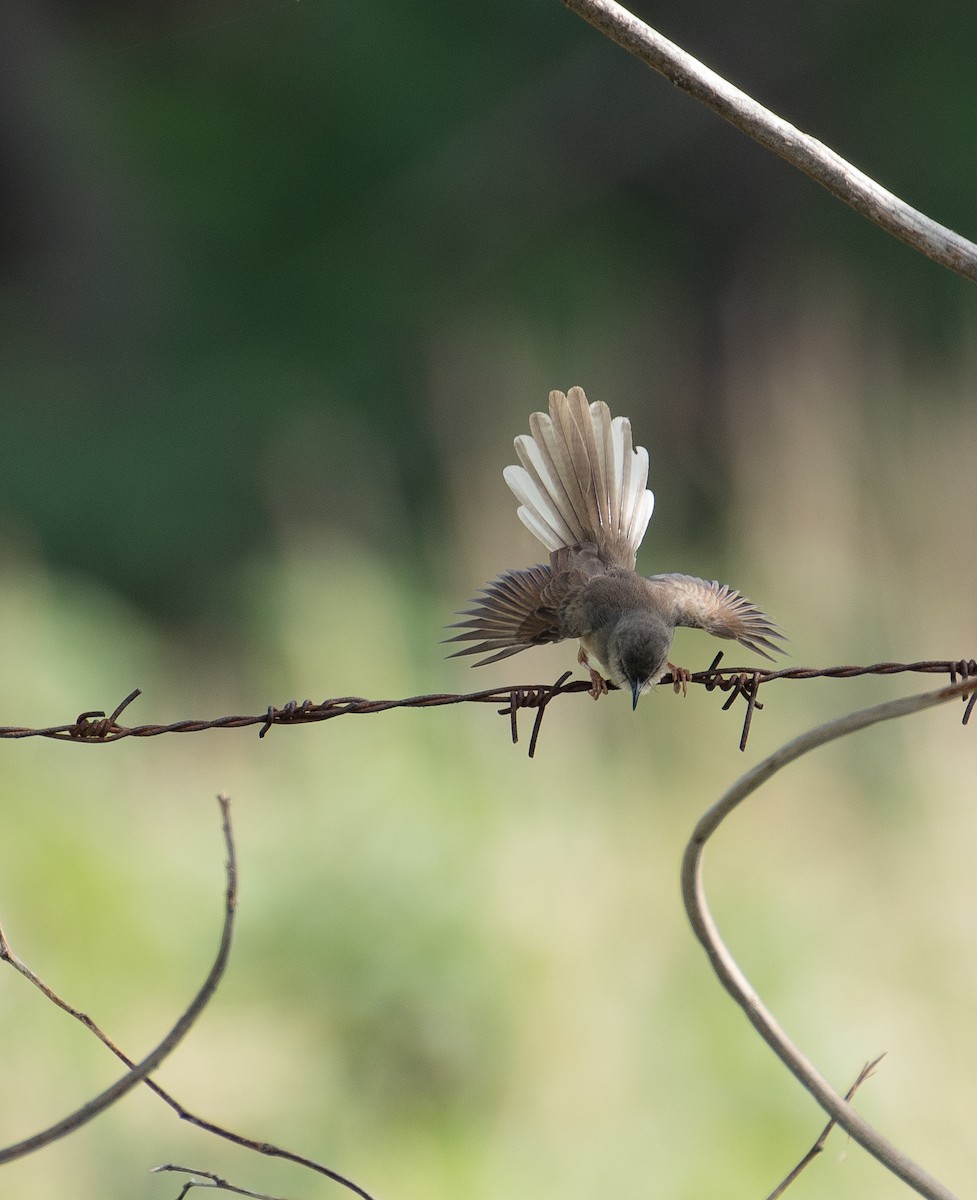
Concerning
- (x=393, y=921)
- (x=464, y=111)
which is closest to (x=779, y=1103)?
(x=393, y=921)

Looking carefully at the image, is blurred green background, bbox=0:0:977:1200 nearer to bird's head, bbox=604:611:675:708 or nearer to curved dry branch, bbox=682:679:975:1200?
bird's head, bbox=604:611:675:708

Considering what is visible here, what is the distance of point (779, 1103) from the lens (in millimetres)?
4484

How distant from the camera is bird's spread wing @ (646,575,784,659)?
11.4 feet

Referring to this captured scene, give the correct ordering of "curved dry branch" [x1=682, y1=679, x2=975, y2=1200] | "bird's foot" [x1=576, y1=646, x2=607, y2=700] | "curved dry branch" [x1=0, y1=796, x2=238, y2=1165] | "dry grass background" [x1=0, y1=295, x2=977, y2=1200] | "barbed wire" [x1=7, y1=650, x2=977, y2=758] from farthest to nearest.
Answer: "dry grass background" [x1=0, y1=295, x2=977, y2=1200] → "bird's foot" [x1=576, y1=646, x2=607, y2=700] → "barbed wire" [x1=7, y1=650, x2=977, y2=758] → "curved dry branch" [x1=682, y1=679, x2=975, y2=1200] → "curved dry branch" [x1=0, y1=796, x2=238, y2=1165]

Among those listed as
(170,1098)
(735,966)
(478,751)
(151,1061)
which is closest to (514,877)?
(478,751)

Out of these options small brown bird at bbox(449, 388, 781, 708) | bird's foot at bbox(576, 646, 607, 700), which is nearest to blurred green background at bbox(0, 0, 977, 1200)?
bird's foot at bbox(576, 646, 607, 700)

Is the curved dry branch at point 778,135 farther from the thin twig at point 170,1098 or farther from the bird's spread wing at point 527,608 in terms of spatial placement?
the bird's spread wing at point 527,608

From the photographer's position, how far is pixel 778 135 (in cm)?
208

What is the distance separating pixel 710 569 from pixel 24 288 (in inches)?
355

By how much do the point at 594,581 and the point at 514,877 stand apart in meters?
1.84

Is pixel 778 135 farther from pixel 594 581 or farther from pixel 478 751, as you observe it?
pixel 478 751

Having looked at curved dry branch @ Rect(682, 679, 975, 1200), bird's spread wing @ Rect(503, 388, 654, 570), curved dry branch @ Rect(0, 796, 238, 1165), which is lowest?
curved dry branch @ Rect(0, 796, 238, 1165)

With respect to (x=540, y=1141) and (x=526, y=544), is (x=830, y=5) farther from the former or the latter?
(x=540, y=1141)

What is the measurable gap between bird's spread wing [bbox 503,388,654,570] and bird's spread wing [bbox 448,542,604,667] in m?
0.19
